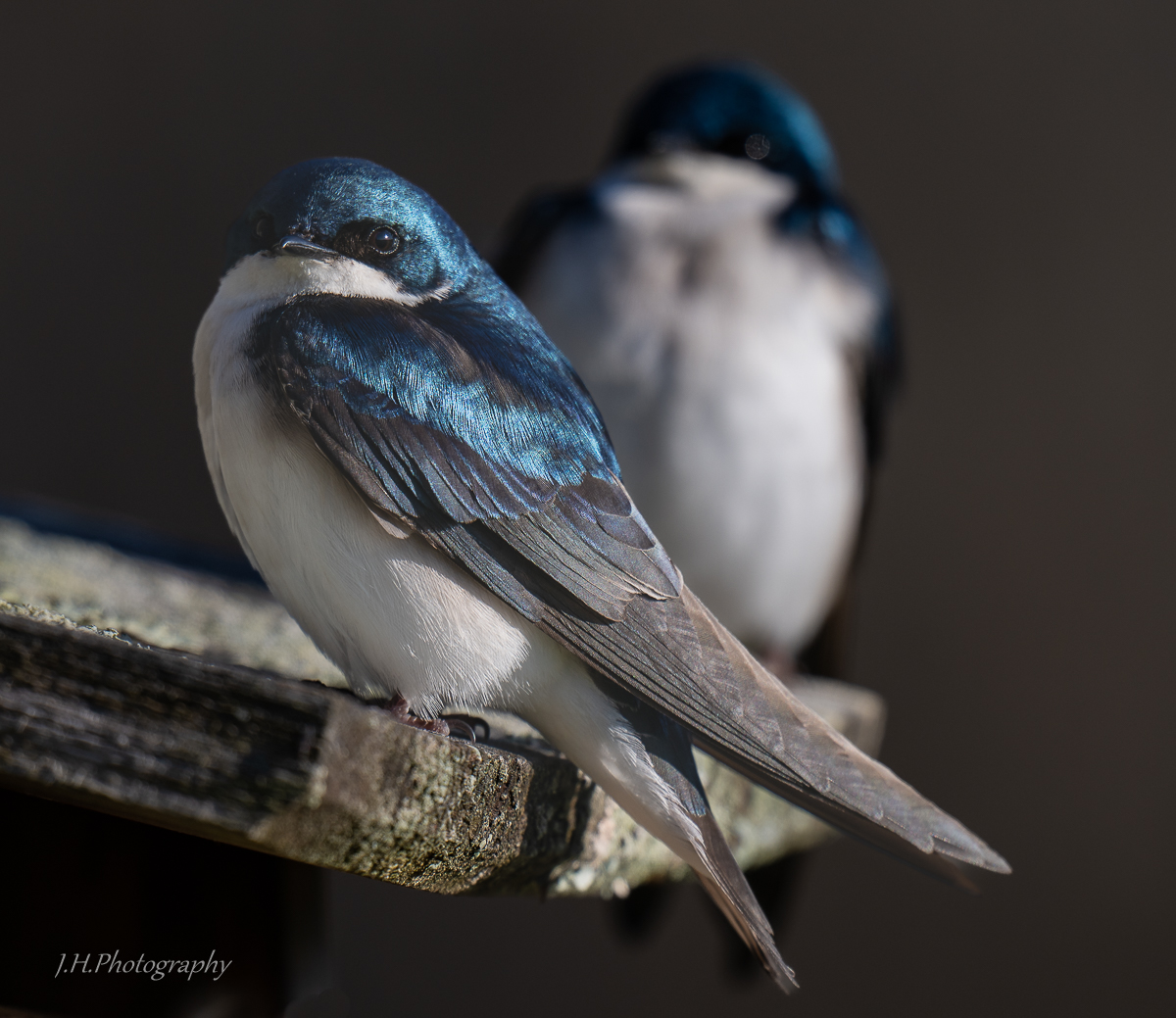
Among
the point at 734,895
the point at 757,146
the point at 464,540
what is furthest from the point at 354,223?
the point at 757,146

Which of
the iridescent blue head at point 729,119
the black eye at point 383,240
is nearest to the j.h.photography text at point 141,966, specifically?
the black eye at point 383,240

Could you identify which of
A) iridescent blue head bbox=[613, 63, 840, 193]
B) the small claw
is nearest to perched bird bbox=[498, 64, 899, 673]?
iridescent blue head bbox=[613, 63, 840, 193]

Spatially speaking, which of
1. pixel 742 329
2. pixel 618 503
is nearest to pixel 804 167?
pixel 742 329

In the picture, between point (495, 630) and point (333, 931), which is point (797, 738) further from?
point (333, 931)

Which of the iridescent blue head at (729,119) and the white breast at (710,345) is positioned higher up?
the iridescent blue head at (729,119)

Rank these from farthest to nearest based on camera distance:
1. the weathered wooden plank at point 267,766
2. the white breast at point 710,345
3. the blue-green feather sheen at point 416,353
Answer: the white breast at point 710,345, the blue-green feather sheen at point 416,353, the weathered wooden plank at point 267,766

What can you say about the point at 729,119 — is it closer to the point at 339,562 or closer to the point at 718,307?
the point at 718,307

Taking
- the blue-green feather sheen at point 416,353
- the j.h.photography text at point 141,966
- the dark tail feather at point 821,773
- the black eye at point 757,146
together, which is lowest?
the j.h.photography text at point 141,966

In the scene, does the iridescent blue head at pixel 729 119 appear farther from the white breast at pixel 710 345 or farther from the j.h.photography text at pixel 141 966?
the j.h.photography text at pixel 141 966

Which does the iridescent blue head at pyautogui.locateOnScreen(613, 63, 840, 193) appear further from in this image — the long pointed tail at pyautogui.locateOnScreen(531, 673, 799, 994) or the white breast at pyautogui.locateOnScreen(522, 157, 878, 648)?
the long pointed tail at pyautogui.locateOnScreen(531, 673, 799, 994)
